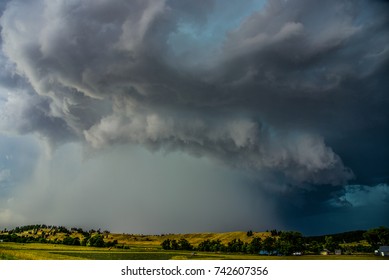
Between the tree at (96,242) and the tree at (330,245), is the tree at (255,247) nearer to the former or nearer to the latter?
the tree at (330,245)

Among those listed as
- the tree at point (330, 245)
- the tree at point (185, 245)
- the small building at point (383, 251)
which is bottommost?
the small building at point (383, 251)

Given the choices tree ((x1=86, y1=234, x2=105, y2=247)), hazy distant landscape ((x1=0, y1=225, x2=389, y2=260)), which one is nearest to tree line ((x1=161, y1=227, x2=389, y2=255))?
hazy distant landscape ((x1=0, y1=225, x2=389, y2=260))

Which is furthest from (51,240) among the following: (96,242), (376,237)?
(376,237)

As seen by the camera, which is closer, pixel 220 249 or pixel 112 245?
pixel 220 249

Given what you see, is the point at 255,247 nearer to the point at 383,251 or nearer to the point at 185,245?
the point at 185,245

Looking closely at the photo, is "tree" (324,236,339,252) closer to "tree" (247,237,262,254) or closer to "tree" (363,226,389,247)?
"tree" (363,226,389,247)

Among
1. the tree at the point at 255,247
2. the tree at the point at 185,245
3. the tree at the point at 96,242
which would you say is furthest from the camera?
the tree at the point at 96,242

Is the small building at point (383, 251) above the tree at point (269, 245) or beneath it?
beneath

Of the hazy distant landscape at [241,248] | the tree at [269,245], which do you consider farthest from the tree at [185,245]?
the tree at [269,245]
